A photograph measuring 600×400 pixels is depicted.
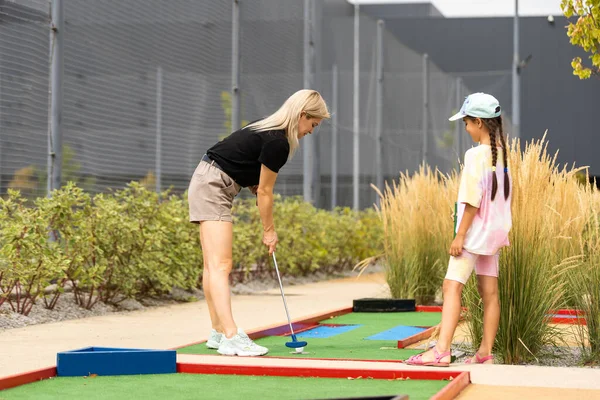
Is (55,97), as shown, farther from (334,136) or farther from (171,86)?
(334,136)

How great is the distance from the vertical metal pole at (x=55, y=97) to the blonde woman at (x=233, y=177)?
3136 mm

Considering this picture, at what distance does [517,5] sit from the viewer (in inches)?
1056

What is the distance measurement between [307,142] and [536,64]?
23861 millimetres

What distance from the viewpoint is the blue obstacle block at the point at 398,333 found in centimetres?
705

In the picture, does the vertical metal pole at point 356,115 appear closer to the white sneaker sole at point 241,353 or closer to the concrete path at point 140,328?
the concrete path at point 140,328

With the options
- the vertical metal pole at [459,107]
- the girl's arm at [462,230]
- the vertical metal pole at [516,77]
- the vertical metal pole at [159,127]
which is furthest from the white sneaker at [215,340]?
the vertical metal pole at [516,77]

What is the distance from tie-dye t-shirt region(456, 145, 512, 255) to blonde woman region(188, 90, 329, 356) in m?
0.97

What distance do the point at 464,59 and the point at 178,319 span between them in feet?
105

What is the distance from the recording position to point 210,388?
15.7 feet

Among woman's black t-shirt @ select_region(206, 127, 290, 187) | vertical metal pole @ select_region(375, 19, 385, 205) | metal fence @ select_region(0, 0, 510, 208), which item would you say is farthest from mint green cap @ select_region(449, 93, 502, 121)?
vertical metal pole @ select_region(375, 19, 385, 205)

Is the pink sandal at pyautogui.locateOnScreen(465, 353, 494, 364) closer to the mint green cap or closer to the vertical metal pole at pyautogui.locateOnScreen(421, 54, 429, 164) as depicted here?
the mint green cap

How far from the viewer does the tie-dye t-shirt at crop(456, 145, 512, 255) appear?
5441 millimetres

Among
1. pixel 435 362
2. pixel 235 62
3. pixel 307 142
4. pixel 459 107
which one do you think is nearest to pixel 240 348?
pixel 435 362

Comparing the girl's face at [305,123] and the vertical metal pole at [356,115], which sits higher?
the vertical metal pole at [356,115]
